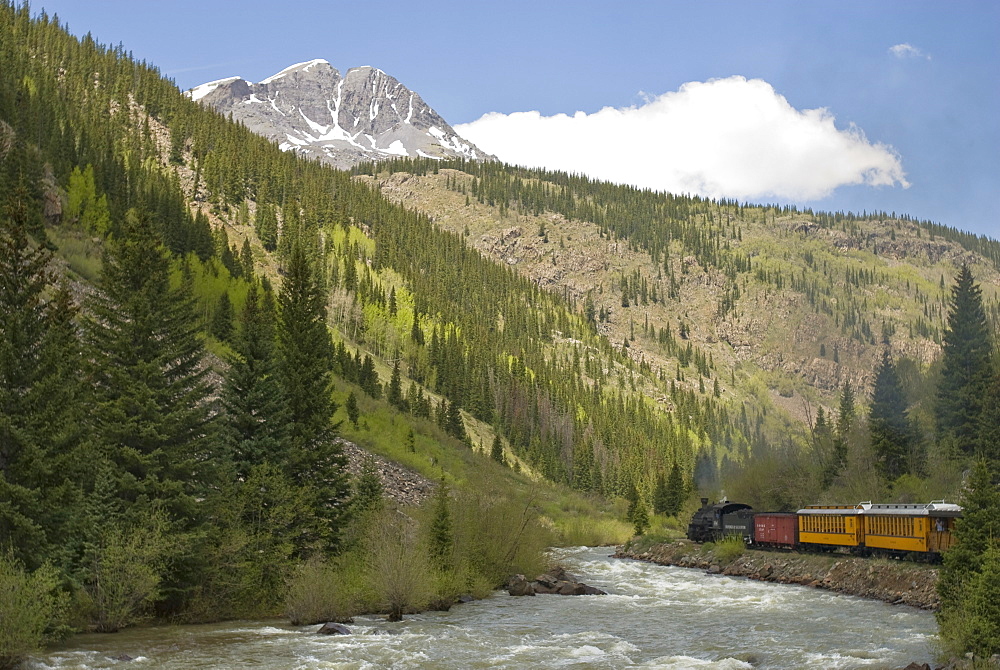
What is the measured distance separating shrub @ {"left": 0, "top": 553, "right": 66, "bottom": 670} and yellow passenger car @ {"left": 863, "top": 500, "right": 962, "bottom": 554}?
130ft

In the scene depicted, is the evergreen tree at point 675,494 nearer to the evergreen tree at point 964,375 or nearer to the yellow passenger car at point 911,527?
the evergreen tree at point 964,375

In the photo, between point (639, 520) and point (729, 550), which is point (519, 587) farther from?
point (639, 520)

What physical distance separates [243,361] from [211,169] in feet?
406

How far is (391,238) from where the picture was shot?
18238 centimetres

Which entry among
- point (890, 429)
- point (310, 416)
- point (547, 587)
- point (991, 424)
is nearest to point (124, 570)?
point (310, 416)

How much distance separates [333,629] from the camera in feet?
97.8

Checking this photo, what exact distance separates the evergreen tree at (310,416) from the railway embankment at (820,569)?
1122 inches

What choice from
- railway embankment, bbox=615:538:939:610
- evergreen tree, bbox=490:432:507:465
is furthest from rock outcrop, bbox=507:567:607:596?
evergreen tree, bbox=490:432:507:465

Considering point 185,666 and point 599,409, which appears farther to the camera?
point 599,409

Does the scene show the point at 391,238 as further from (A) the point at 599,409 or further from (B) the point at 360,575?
(B) the point at 360,575

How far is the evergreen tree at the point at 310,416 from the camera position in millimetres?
36312

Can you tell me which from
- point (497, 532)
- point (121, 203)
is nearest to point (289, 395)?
point (497, 532)

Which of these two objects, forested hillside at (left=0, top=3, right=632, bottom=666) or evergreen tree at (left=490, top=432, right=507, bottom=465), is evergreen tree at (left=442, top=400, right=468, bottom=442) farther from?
forested hillside at (left=0, top=3, right=632, bottom=666)

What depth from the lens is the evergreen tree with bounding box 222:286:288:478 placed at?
34.1 meters
